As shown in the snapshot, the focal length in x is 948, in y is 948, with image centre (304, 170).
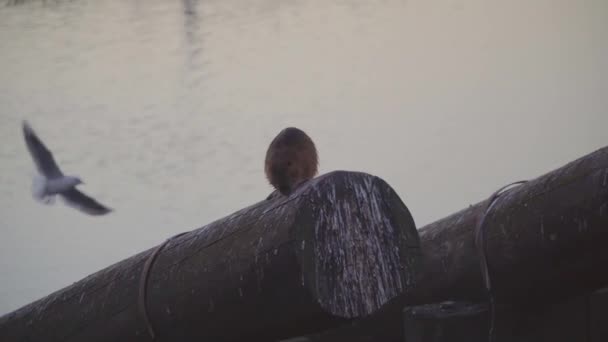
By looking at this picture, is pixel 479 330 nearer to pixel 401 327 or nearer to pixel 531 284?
pixel 531 284

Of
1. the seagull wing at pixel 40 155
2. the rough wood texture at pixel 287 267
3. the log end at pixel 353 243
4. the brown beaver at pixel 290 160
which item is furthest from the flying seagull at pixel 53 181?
the log end at pixel 353 243

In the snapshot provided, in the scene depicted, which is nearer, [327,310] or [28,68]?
[327,310]

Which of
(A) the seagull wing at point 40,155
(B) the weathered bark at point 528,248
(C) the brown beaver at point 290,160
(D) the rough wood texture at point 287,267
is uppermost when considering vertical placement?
(A) the seagull wing at point 40,155

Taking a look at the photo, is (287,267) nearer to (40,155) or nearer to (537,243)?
(537,243)

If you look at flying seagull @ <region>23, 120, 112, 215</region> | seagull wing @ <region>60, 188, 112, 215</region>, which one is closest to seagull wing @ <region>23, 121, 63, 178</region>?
flying seagull @ <region>23, 120, 112, 215</region>

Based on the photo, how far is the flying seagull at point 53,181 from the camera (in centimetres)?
511

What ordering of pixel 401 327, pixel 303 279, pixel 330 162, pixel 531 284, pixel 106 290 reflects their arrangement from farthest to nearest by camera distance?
pixel 330 162, pixel 401 327, pixel 531 284, pixel 106 290, pixel 303 279

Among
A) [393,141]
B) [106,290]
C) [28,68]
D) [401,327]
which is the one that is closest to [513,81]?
[393,141]

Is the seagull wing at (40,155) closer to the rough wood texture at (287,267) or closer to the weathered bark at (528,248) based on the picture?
the weathered bark at (528,248)

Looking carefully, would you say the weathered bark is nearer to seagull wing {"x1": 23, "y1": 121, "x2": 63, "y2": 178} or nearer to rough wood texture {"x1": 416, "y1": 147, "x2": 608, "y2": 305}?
rough wood texture {"x1": 416, "y1": 147, "x2": 608, "y2": 305}

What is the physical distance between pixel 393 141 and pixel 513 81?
2.44 feet

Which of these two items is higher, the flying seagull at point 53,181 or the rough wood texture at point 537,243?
the flying seagull at point 53,181

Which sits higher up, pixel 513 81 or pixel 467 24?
pixel 467 24

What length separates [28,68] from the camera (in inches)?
203
